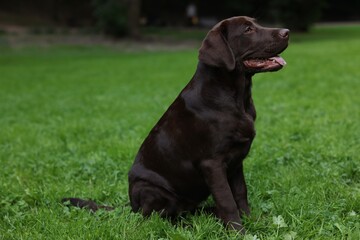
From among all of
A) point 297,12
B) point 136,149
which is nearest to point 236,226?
point 136,149

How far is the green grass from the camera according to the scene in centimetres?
323

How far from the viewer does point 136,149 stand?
5.51m

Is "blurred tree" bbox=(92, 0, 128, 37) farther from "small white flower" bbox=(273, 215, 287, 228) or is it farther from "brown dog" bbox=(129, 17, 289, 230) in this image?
"small white flower" bbox=(273, 215, 287, 228)

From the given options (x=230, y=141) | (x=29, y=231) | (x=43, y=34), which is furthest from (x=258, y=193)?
(x=43, y=34)

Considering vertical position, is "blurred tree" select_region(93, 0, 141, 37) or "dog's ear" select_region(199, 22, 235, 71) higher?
"dog's ear" select_region(199, 22, 235, 71)

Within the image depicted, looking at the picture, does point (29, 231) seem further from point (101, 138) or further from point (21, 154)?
point (101, 138)

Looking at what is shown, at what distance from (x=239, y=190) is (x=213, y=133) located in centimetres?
58

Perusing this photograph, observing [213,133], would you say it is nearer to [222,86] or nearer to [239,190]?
[222,86]

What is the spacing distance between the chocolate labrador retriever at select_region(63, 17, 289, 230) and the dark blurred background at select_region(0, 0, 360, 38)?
82.7 feet

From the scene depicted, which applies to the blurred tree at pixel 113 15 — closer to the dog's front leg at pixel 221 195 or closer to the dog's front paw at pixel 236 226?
the dog's front leg at pixel 221 195

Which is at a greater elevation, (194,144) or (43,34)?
(194,144)

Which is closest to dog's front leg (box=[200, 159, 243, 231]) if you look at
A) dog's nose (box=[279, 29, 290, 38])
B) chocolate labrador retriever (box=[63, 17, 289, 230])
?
chocolate labrador retriever (box=[63, 17, 289, 230])

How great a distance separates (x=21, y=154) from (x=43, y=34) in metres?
27.2

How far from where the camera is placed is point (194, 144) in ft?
10.9
